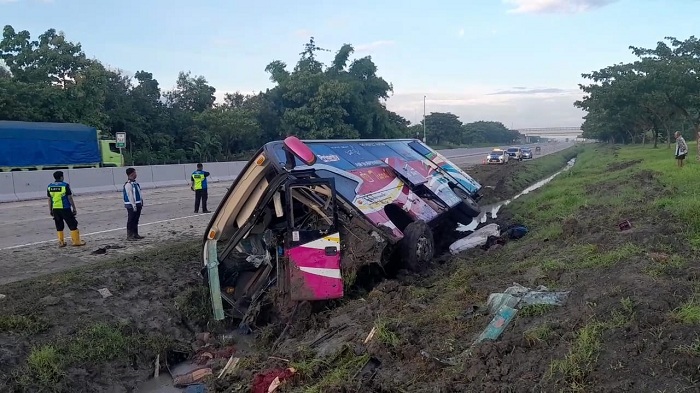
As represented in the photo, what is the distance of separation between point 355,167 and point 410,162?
272 centimetres

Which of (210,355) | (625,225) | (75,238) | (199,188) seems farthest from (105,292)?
(199,188)

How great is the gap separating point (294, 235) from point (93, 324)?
2257 millimetres

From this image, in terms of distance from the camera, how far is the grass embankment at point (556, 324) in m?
3.36

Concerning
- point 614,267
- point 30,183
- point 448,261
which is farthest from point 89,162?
point 614,267

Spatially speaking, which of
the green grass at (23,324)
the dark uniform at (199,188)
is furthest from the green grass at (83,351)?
the dark uniform at (199,188)

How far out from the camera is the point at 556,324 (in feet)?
13.2

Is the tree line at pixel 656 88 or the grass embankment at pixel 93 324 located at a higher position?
the tree line at pixel 656 88

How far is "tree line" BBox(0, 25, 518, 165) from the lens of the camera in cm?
3319

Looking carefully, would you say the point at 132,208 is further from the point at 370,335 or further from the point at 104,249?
the point at 370,335

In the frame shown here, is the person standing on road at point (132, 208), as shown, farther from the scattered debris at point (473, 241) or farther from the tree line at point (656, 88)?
the tree line at point (656, 88)

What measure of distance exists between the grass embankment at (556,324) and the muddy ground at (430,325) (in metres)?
0.01

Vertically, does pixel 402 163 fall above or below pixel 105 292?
above

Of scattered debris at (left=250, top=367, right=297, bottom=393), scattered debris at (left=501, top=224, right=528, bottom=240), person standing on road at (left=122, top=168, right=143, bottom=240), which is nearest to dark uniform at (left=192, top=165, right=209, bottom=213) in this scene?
person standing on road at (left=122, top=168, right=143, bottom=240)

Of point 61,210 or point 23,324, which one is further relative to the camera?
point 61,210
